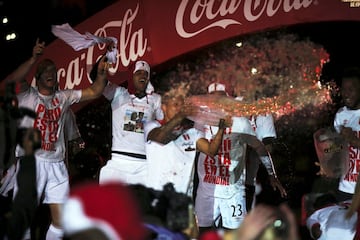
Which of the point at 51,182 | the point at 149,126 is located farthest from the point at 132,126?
the point at 51,182

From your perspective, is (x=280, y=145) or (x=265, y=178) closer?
(x=265, y=178)

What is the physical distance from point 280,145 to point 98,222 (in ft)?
22.9

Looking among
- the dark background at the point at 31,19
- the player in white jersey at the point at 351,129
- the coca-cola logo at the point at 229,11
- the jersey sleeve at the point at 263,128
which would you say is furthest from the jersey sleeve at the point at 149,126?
the dark background at the point at 31,19

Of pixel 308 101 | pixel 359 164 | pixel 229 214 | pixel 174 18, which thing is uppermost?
pixel 174 18

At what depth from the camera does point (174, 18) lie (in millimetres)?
8188

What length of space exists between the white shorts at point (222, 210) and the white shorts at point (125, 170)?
695 mm

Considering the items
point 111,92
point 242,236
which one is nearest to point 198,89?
point 111,92

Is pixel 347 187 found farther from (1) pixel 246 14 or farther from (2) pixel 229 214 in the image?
(1) pixel 246 14

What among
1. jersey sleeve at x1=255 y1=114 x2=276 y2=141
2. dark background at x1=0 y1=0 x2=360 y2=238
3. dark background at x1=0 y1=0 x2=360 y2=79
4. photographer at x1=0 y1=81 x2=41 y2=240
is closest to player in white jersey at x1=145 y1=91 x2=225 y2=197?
jersey sleeve at x1=255 y1=114 x2=276 y2=141

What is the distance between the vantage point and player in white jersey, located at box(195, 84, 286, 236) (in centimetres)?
738

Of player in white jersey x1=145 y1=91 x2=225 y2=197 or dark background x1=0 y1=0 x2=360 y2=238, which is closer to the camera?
player in white jersey x1=145 y1=91 x2=225 y2=197

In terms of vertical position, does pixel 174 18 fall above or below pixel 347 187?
above

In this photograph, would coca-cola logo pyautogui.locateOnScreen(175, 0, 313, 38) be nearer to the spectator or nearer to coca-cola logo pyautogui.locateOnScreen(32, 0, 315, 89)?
coca-cola logo pyautogui.locateOnScreen(32, 0, 315, 89)

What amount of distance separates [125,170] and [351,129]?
91.9 inches
